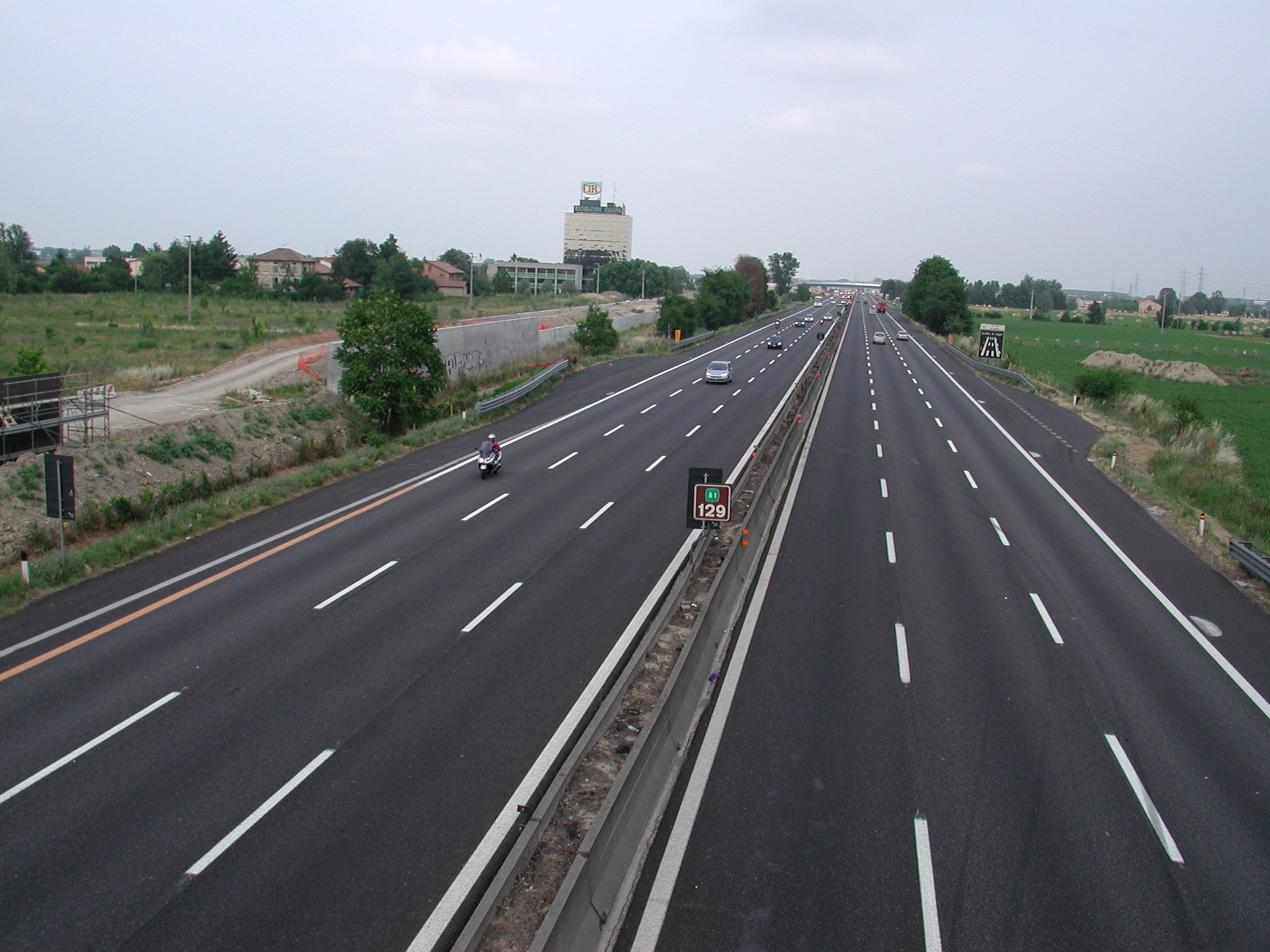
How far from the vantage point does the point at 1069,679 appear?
13695mm

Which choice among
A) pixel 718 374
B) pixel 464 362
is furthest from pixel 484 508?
pixel 718 374

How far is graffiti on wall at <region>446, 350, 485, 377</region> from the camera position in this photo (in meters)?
45.9

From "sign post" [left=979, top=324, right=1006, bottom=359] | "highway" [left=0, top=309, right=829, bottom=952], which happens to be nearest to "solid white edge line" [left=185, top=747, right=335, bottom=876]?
"highway" [left=0, top=309, right=829, bottom=952]

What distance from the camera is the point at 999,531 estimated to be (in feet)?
73.3

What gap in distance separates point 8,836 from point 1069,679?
14.5m

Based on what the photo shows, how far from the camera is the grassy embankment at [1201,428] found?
88.3 feet

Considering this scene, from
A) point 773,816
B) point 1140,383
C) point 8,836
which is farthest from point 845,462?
point 1140,383

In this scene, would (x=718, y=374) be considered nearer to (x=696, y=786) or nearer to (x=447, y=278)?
(x=696, y=786)

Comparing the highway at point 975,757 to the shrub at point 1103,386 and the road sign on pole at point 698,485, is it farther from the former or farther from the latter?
the shrub at point 1103,386

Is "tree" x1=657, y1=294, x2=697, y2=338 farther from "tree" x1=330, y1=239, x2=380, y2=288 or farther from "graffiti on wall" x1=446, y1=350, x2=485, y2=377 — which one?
"tree" x1=330, y1=239, x2=380, y2=288

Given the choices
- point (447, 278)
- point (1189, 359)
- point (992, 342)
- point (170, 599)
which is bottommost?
point (170, 599)

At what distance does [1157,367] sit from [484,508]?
75.5 meters

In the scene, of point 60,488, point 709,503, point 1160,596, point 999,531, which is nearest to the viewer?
point 709,503

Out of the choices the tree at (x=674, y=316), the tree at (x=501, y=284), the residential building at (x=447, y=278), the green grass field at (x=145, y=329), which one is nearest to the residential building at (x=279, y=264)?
the residential building at (x=447, y=278)
